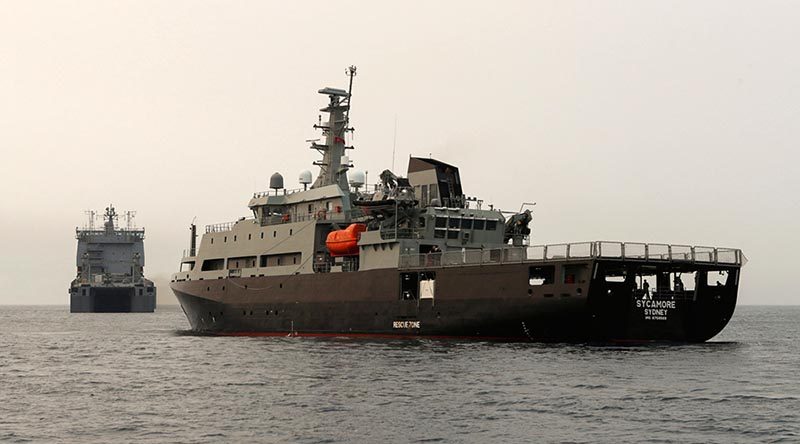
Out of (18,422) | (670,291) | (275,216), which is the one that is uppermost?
(275,216)

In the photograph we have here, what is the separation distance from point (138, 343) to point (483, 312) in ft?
75.8

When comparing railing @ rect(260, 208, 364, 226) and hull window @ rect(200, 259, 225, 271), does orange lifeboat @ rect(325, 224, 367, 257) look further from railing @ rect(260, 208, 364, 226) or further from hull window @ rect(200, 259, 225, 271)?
hull window @ rect(200, 259, 225, 271)

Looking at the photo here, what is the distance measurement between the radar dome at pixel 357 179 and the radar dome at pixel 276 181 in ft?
19.5

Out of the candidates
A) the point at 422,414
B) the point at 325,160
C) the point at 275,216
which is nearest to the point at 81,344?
the point at 275,216

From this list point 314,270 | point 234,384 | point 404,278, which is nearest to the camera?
point 234,384

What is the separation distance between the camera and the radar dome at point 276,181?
63.6 m

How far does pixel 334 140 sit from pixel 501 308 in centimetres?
2168

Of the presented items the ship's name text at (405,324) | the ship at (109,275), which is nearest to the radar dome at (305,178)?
the ship's name text at (405,324)

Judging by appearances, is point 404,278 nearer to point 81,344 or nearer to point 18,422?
point 81,344

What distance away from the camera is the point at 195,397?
2986cm

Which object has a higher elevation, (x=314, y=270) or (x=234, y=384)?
(x=314, y=270)

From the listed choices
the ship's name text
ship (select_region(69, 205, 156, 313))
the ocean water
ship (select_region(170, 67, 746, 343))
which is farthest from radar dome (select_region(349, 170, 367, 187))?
ship (select_region(69, 205, 156, 313))

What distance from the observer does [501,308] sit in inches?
1817

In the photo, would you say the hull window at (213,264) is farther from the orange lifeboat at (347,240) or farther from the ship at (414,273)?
the orange lifeboat at (347,240)
